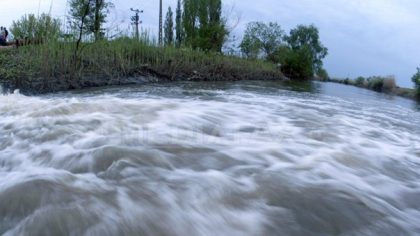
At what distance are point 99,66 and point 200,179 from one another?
5.99 m

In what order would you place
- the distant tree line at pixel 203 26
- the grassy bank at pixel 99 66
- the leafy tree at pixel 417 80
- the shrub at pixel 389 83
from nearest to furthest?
the grassy bank at pixel 99 66, the leafy tree at pixel 417 80, the shrub at pixel 389 83, the distant tree line at pixel 203 26

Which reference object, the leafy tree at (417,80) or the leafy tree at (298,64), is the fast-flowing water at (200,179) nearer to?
the leafy tree at (417,80)

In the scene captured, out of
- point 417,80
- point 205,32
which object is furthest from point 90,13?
point 417,80

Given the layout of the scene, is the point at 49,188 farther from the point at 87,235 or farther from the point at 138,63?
the point at 138,63

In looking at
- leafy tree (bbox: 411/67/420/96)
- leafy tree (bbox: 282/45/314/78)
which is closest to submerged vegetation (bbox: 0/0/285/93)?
leafy tree (bbox: 411/67/420/96)

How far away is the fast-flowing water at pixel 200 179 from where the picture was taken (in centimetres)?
107

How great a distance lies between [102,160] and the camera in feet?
5.16

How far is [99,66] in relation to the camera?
6668 mm

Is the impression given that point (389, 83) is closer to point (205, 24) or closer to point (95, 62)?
point (205, 24)

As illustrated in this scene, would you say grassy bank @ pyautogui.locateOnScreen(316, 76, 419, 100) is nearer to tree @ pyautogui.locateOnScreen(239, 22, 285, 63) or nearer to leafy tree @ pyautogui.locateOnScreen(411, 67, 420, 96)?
leafy tree @ pyautogui.locateOnScreen(411, 67, 420, 96)

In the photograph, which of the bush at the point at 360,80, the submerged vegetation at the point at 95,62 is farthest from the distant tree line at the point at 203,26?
the bush at the point at 360,80

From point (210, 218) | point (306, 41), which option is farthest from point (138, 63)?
point (306, 41)

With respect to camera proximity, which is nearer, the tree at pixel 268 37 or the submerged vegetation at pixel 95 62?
the submerged vegetation at pixel 95 62

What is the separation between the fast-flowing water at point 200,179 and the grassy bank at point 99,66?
3.08 metres
